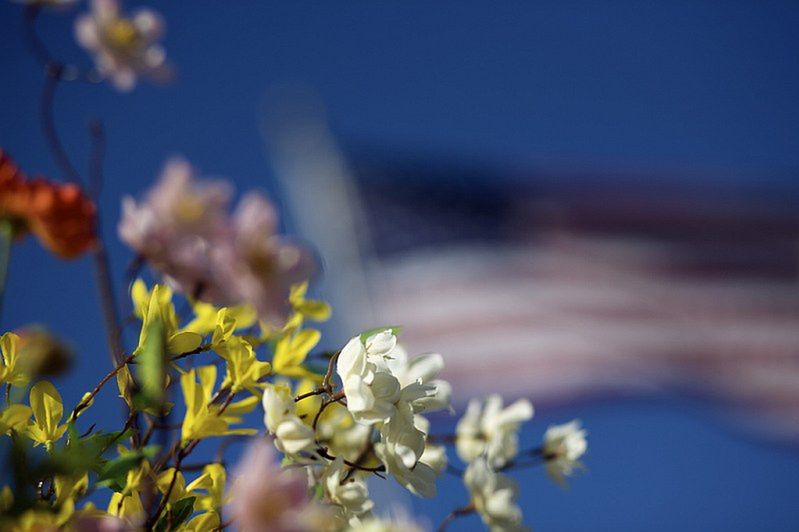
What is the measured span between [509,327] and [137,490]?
2.65 m

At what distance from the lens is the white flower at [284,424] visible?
33 cm

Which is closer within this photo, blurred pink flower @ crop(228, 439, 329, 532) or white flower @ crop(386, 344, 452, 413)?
blurred pink flower @ crop(228, 439, 329, 532)

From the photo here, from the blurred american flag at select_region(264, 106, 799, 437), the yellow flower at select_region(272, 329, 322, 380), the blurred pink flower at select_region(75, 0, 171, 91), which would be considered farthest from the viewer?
the blurred american flag at select_region(264, 106, 799, 437)

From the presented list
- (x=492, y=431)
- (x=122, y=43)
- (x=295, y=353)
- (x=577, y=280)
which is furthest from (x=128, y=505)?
(x=577, y=280)

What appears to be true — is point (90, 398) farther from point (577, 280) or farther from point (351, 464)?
point (577, 280)

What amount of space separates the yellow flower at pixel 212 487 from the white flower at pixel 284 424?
1.5 inches

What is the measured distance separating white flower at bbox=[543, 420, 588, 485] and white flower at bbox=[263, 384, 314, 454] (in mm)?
319

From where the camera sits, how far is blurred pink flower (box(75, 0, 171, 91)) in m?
0.98

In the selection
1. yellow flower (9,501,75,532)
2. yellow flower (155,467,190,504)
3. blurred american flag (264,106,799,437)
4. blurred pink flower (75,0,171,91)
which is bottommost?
yellow flower (9,501,75,532)

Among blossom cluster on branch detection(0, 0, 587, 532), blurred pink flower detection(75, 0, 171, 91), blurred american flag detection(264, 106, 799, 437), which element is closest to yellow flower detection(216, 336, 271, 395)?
blossom cluster on branch detection(0, 0, 587, 532)

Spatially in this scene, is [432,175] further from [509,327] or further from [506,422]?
[506,422]

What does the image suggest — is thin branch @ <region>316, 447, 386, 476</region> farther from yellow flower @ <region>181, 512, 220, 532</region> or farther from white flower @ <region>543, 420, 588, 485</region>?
white flower @ <region>543, 420, 588, 485</region>

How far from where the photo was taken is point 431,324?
309 centimetres

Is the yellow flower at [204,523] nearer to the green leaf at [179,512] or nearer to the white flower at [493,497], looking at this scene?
the green leaf at [179,512]
